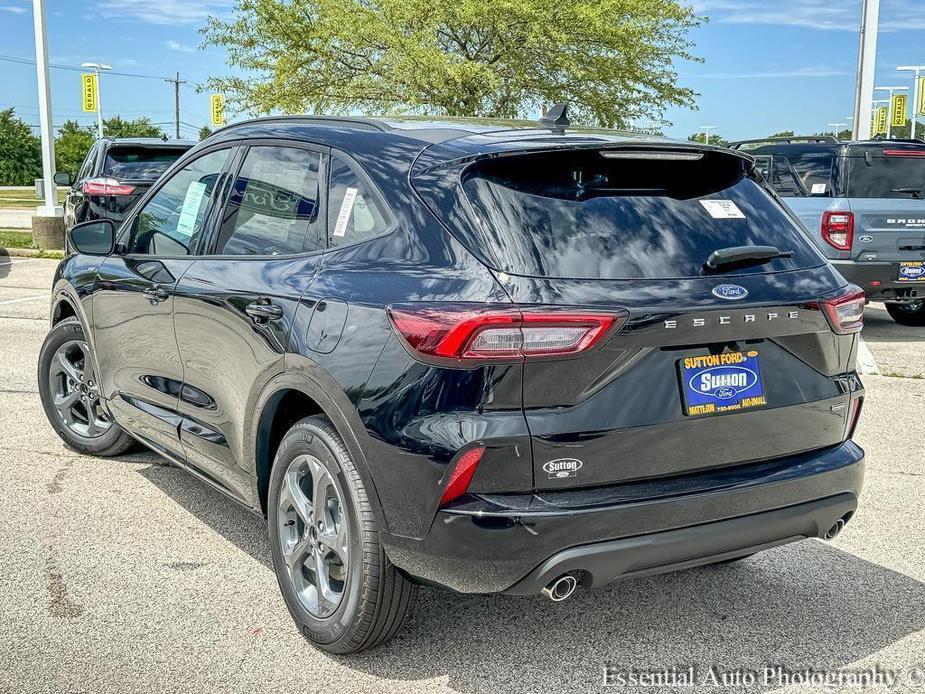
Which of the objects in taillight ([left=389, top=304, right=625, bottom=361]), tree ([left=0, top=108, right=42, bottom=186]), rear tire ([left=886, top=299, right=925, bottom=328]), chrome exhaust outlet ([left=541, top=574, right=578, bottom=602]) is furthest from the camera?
tree ([left=0, top=108, right=42, bottom=186])

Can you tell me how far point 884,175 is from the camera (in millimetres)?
11078

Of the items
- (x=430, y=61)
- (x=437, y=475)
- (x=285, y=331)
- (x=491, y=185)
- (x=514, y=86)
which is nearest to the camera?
(x=437, y=475)

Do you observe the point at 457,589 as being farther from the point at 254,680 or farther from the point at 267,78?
the point at 267,78

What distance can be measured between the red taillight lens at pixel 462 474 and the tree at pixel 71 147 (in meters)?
62.4

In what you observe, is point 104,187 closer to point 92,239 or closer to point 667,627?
point 92,239

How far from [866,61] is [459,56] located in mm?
8518

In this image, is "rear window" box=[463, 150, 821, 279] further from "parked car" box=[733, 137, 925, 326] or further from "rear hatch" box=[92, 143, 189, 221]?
"rear hatch" box=[92, 143, 189, 221]

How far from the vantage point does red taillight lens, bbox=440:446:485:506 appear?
2.97 metres

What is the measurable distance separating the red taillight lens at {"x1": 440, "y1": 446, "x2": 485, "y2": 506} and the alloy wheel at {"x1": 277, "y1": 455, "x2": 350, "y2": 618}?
488mm

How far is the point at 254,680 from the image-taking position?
134 inches

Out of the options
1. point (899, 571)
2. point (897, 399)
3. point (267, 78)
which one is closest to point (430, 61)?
point (267, 78)

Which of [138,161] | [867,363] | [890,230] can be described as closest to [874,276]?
[890,230]

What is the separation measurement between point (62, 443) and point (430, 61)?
16.4 meters

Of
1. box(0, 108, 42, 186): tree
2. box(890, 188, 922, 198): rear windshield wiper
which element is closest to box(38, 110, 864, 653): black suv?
box(890, 188, 922, 198): rear windshield wiper
